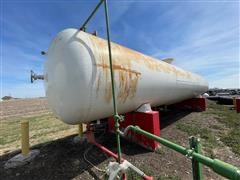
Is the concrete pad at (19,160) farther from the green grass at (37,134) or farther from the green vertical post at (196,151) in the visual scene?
the green vertical post at (196,151)

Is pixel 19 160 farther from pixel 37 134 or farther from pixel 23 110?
pixel 23 110

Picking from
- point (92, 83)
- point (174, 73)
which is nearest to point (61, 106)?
point (92, 83)

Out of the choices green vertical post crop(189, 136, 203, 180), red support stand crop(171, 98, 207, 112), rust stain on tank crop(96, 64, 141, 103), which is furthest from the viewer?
red support stand crop(171, 98, 207, 112)

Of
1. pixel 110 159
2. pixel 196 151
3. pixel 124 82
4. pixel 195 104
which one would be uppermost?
pixel 124 82

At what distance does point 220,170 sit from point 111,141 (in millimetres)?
4366

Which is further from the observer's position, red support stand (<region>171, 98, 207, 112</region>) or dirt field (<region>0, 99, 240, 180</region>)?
red support stand (<region>171, 98, 207, 112</region>)

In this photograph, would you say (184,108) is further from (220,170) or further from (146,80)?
(220,170)

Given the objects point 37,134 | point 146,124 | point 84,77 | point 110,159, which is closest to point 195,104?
point 146,124

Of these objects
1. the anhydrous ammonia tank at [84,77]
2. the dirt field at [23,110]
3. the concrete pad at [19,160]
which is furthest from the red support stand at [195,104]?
the dirt field at [23,110]

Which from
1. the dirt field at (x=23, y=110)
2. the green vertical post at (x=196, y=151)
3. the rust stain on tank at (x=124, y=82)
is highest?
the rust stain on tank at (x=124, y=82)

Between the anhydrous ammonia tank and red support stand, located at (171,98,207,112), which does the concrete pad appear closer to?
the anhydrous ammonia tank

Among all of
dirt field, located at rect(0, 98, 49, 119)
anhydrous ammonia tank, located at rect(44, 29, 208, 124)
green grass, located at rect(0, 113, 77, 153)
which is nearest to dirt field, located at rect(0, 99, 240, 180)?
green grass, located at rect(0, 113, 77, 153)

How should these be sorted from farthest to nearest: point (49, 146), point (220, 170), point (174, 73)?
1. point (174, 73)
2. point (49, 146)
3. point (220, 170)

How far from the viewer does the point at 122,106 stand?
4.11 meters
